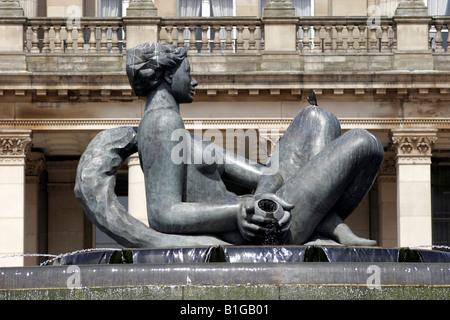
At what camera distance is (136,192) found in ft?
143

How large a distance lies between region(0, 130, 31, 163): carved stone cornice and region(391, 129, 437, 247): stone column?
8962 mm

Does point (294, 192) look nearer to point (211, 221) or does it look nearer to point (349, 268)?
point (211, 221)

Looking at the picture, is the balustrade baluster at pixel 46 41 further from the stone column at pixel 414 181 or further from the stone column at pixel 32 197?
the stone column at pixel 414 181

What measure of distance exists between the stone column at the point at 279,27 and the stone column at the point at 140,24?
2723mm

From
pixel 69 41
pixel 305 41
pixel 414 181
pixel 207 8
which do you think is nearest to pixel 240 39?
pixel 305 41

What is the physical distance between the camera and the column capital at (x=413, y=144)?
43.1 meters

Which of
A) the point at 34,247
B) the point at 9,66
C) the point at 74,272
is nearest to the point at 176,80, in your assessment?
the point at 74,272

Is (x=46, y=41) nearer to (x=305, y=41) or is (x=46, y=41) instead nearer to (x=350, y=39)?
(x=305, y=41)

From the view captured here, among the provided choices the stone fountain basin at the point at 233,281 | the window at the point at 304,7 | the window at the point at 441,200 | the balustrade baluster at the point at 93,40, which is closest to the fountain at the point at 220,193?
the stone fountain basin at the point at 233,281

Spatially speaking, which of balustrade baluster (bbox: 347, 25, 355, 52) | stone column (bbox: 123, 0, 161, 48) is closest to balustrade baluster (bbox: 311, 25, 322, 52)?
balustrade baluster (bbox: 347, 25, 355, 52)

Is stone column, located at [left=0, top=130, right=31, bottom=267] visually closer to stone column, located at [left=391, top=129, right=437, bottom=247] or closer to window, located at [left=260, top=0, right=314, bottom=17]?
window, located at [left=260, top=0, right=314, bottom=17]

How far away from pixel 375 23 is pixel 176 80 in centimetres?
2674
